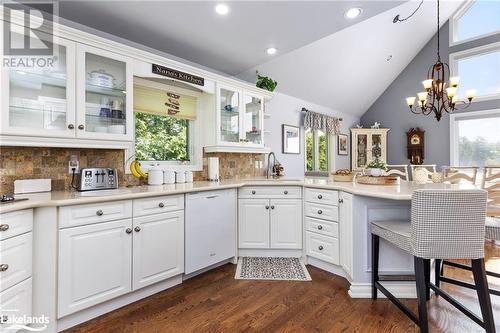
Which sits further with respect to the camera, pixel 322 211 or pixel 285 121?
pixel 285 121

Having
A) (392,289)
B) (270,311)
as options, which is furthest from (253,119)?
(392,289)

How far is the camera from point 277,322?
1837 mm

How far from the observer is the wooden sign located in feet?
8.07

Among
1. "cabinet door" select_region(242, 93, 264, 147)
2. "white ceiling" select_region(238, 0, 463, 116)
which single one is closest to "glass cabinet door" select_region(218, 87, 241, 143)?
"cabinet door" select_region(242, 93, 264, 147)

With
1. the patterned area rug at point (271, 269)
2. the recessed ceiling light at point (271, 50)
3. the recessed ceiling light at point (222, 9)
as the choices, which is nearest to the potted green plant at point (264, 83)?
the recessed ceiling light at point (271, 50)

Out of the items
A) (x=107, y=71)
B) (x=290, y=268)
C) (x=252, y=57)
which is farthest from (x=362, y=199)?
(x=107, y=71)

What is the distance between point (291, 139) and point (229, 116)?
1.77 m

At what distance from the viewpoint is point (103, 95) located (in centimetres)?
220

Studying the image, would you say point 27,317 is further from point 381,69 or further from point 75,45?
point 381,69

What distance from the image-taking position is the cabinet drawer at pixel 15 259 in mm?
1426

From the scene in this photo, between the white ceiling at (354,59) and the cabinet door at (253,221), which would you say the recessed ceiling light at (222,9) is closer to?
the white ceiling at (354,59)

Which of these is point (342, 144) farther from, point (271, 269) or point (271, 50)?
point (271, 269)

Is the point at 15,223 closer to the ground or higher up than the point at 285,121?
closer to the ground

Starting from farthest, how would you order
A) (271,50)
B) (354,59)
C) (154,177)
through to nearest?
1. (354,59)
2. (271,50)
3. (154,177)
